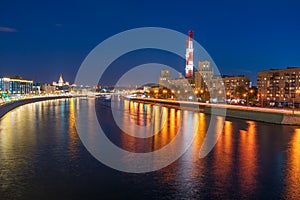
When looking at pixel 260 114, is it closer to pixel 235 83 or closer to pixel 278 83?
pixel 278 83

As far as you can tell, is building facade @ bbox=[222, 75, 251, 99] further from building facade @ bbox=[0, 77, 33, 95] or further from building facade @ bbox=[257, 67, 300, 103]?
building facade @ bbox=[0, 77, 33, 95]

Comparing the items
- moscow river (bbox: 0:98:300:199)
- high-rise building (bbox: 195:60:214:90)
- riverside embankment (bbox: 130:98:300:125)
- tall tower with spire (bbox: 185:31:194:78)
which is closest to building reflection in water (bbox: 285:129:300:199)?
moscow river (bbox: 0:98:300:199)

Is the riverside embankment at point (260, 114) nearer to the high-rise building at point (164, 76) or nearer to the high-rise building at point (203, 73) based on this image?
the high-rise building at point (203, 73)

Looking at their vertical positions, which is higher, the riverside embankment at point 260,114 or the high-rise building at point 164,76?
the high-rise building at point 164,76

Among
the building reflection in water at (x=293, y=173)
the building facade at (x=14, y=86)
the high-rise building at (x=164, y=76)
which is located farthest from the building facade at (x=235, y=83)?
the building reflection in water at (x=293, y=173)

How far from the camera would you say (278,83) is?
4146 inches

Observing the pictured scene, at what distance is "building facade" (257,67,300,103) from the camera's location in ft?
317

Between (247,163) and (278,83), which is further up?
(278,83)

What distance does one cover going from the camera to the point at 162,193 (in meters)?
9.04

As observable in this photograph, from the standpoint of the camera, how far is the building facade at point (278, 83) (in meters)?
96.8

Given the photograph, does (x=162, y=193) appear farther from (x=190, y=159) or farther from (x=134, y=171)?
(x=190, y=159)

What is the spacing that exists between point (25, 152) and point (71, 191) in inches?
263

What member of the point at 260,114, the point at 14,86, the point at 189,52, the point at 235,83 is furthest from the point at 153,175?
the point at 14,86

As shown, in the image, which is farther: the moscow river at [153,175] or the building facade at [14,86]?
the building facade at [14,86]
